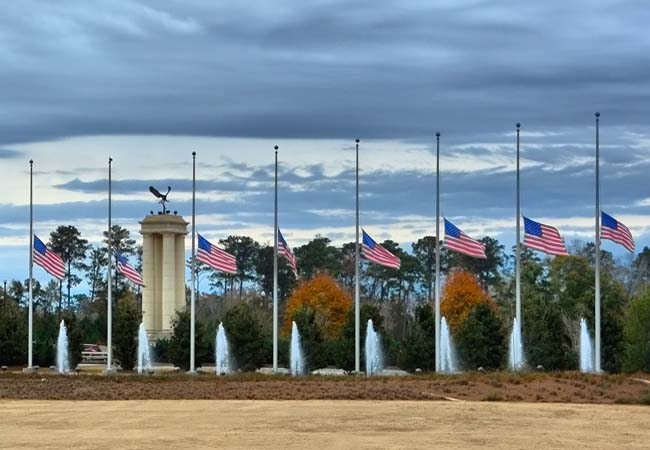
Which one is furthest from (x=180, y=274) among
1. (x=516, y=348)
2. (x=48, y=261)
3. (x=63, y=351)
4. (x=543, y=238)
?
(x=543, y=238)

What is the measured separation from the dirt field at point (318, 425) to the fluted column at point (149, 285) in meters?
37.0

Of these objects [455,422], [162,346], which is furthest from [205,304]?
[455,422]

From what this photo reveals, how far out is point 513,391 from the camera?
41.9 meters

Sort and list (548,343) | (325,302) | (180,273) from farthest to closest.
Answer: (325,302) < (180,273) < (548,343)

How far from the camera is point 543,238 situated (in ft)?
160

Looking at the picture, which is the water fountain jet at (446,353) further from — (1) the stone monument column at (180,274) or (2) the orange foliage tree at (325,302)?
(2) the orange foliage tree at (325,302)

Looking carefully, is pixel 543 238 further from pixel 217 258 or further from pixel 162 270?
pixel 162 270

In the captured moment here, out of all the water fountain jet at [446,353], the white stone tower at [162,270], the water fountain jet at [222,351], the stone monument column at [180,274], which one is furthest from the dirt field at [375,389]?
the stone monument column at [180,274]

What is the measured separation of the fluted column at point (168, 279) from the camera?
255 feet

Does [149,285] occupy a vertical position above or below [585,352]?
above

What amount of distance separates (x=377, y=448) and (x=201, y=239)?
29828mm

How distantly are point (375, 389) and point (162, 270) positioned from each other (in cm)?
3760

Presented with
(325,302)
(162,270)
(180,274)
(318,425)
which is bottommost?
(318,425)

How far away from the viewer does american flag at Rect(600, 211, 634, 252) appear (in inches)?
1907
